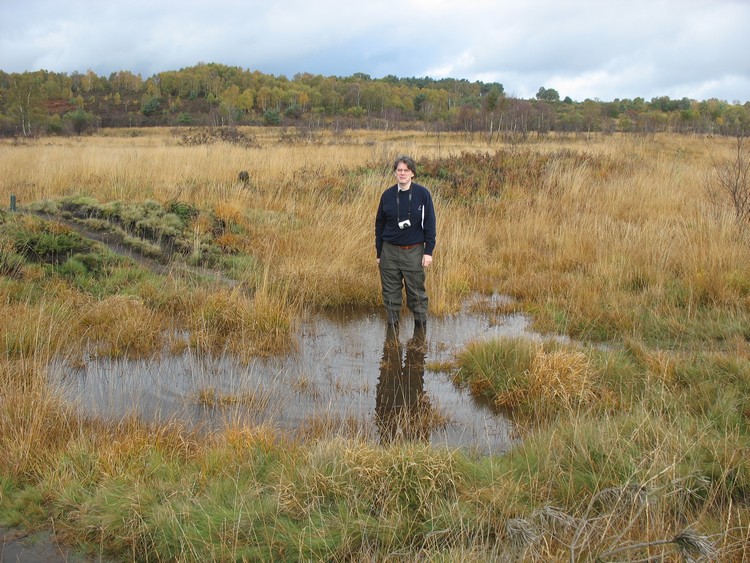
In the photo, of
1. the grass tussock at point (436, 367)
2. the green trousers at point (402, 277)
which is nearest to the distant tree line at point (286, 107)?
the grass tussock at point (436, 367)

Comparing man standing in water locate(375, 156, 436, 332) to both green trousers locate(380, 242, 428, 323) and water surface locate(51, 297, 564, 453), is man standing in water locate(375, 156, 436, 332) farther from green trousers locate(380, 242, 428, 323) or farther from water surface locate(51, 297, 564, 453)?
water surface locate(51, 297, 564, 453)

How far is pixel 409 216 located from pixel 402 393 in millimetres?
1936

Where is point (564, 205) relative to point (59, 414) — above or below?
above

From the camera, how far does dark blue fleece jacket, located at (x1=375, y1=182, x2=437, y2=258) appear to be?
20.5ft

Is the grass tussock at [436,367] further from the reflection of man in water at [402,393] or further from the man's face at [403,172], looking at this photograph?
the man's face at [403,172]

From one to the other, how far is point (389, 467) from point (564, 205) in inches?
377

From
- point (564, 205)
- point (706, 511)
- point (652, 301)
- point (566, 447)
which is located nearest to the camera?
point (706, 511)

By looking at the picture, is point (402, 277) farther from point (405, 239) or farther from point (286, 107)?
point (286, 107)

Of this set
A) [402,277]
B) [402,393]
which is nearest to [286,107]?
[402,277]

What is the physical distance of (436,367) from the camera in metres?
5.86

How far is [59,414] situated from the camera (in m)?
4.21

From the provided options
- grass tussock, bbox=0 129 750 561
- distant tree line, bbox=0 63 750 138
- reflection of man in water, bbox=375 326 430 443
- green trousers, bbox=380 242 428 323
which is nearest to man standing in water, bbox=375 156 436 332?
green trousers, bbox=380 242 428 323

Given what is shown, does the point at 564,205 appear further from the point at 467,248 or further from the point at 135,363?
the point at 135,363

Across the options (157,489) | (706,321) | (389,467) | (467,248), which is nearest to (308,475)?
(389,467)
